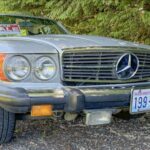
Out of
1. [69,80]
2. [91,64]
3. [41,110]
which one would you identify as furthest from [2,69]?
[91,64]

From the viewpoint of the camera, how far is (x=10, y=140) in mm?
3809

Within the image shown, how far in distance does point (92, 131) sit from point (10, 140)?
3.09 feet

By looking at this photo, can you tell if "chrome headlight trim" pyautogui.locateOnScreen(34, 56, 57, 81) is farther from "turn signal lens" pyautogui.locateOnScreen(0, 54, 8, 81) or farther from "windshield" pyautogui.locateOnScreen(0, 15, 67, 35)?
"windshield" pyautogui.locateOnScreen(0, 15, 67, 35)

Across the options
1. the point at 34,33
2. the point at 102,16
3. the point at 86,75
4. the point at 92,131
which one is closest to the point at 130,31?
the point at 102,16

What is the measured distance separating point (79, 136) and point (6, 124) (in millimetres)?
884

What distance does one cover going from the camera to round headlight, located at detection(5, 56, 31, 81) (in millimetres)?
3328

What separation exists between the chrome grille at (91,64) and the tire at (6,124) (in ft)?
2.01

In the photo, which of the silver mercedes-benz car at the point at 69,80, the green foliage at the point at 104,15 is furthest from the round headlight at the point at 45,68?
the green foliage at the point at 104,15

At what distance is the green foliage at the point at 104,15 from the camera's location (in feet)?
23.6

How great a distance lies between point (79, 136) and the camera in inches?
161

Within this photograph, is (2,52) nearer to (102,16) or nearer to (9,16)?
(9,16)

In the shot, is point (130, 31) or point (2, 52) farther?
point (130, 31)

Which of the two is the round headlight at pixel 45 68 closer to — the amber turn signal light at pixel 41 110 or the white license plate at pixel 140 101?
the amber turn signal light at pixel 41 110

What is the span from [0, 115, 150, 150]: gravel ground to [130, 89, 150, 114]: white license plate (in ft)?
1.37
